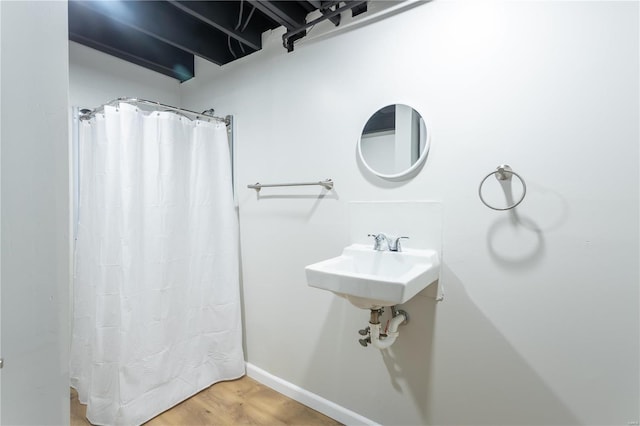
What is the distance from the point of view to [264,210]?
6.84 feet

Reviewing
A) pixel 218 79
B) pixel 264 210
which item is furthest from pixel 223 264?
pixel 218 79

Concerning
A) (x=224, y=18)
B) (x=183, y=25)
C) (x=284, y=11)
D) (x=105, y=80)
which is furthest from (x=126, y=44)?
(x=284, y=11)

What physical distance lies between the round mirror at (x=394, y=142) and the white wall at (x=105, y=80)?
1843mm

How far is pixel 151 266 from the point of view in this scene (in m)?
1.79

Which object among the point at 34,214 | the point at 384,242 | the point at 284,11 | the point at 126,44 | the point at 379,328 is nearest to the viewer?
the point at 34,214

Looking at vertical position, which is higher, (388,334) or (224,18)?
(224,18)

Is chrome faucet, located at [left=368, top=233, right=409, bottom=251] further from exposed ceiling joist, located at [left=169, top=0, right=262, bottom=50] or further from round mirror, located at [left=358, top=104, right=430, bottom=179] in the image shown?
exposed ceiling joist, located at [left=169, top=0, right=262, bottom=50]

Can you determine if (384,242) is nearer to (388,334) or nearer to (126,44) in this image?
(388,334)

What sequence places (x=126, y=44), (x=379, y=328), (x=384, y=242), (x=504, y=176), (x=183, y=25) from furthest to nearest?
(x=126, y=44), (x=183, y=25), (x=384, y=242), (x=379, y=328), (x=504, y=176)

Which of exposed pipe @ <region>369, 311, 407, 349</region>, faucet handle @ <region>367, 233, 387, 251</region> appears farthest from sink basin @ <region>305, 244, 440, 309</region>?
exposed pipe @ <region>369, 311, 407, 349</region>

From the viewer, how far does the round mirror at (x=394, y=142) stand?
1.49 m

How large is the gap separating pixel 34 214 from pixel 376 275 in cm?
114

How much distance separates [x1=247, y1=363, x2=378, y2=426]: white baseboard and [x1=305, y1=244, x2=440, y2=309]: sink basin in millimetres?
811

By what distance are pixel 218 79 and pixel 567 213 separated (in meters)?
2.28
